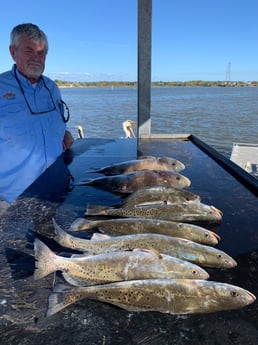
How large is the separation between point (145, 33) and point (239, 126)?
23109 millimetres

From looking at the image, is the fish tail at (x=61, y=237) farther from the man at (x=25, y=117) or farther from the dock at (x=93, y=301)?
the man at (x=25, y=117)

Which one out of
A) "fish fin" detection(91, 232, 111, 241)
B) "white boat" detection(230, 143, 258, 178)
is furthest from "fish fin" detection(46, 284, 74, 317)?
"white boat" detection(230, 143, 258, 178)

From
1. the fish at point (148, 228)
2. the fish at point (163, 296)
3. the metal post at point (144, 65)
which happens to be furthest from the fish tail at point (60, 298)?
the metal post at point (144, 65)

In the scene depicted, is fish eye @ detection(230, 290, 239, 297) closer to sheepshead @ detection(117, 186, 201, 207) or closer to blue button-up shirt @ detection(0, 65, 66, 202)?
sheepshead @ detection(117, 186, 201, 207)

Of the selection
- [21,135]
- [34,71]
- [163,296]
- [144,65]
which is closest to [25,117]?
[21,135]

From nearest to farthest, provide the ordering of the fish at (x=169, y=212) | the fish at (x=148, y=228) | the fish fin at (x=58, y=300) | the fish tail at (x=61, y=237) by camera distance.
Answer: the fish fin at (x=58, y=300), the fish tail at (x=61, y=237), the fish at (x=148, y=228), the fish at (x=169, y=212)

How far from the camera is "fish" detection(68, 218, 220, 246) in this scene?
7.79 ft

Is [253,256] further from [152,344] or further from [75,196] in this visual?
[75,196]

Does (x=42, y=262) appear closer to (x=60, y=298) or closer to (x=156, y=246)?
(x=60, y=298)

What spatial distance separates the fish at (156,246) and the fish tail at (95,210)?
49cm

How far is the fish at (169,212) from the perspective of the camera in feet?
8.87

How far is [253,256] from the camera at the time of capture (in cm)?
219

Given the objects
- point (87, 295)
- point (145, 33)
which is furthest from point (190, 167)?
point (145, 33)

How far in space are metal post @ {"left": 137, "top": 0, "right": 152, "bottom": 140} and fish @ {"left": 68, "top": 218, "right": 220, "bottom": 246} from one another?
466cm
